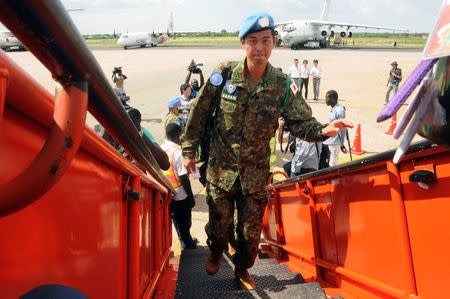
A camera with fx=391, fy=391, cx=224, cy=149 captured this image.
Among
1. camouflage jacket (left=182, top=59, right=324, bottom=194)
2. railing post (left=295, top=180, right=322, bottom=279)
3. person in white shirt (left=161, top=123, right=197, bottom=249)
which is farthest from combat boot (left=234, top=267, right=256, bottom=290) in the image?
person in white shirt (left=161, top=123, right=197, bottom=249)

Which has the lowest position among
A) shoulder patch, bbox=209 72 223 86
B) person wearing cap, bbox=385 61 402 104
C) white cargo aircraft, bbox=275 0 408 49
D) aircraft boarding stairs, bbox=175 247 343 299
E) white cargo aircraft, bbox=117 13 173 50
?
aircraft boarding stairs, bbox=175 247 343 299

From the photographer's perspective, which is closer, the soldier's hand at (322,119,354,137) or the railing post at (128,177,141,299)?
the railing post at (128,177,141,299)

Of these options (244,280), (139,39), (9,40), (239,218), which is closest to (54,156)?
(239,218)

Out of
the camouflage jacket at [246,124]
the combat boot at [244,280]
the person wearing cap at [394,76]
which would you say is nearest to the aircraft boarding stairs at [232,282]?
the combat boot at [244,280]

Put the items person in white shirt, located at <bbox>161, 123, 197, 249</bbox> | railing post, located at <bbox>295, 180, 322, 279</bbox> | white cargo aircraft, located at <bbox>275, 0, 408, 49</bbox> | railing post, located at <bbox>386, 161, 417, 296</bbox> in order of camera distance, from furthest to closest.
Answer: white cargo aircraft, located at <bbox>275, 0, 408, 49</bbox> → person in white shirt, located at <bbox>161, 123, 197, 249</bbox> → railing post, located at <bbox>295, 180, 322, 279</bbox> → railing post, located at <bbox>386, 161, 417, 296</bbox>

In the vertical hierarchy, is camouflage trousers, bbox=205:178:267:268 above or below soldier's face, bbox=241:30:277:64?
below

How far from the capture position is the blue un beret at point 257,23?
2.91 meters

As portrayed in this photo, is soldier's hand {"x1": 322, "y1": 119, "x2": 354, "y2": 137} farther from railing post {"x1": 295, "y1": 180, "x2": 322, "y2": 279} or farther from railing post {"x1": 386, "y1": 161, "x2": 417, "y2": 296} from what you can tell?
railing post {"x1": 295, "y1": 180, "x2": 322, "y2": 279}

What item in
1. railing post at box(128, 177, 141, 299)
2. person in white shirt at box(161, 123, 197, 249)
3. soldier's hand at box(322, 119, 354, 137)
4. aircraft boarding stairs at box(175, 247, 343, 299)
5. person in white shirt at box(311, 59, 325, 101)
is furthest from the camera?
person in white shirt at box(311, 59, 325, 101)

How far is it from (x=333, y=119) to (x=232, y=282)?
14.7 feet

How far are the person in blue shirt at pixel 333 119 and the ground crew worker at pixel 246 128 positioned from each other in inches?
160

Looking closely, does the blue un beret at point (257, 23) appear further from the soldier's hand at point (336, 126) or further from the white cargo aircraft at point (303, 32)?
the white cargo aircraft at point (303, 32)

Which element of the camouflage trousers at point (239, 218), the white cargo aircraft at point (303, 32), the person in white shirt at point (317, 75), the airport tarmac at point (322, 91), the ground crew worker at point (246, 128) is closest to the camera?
the ground crew worker at point (246, 128)

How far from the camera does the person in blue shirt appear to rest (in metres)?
7.10
